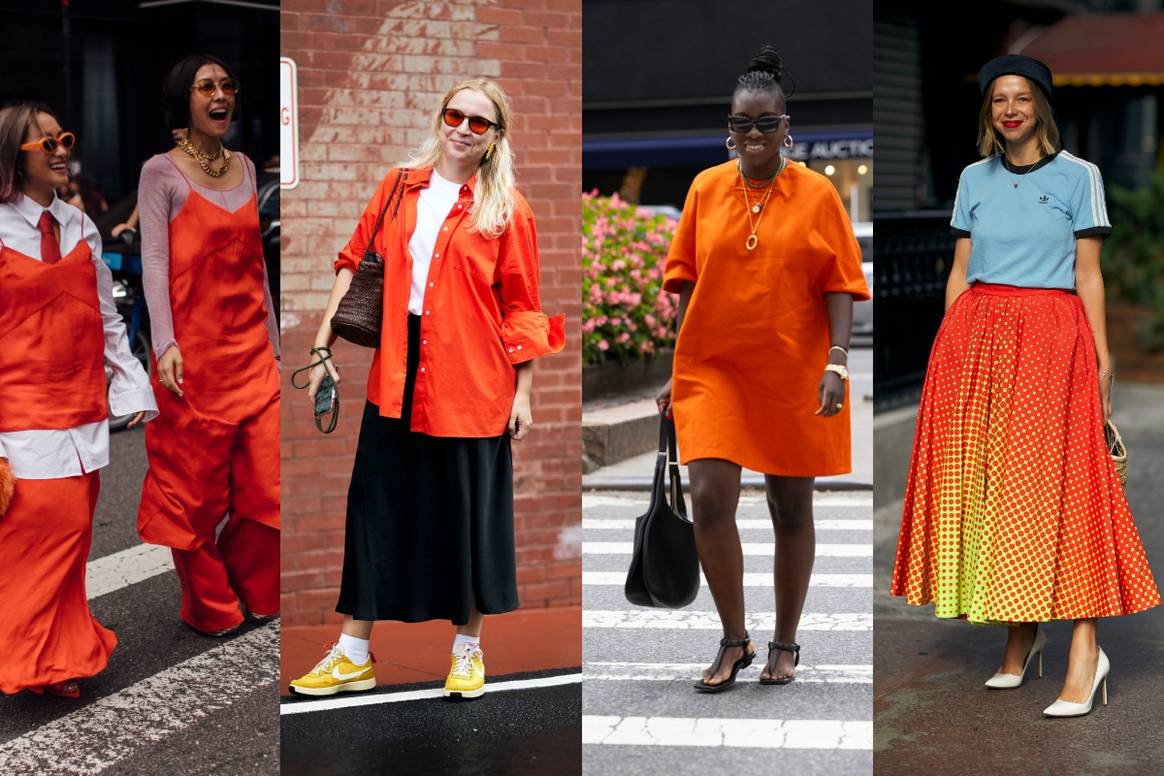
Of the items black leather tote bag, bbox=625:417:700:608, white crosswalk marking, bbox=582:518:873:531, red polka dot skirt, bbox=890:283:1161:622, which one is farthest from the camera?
white crosswalk marking, bbox=582:518:873:531

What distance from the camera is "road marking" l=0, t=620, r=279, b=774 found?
14.7 ft

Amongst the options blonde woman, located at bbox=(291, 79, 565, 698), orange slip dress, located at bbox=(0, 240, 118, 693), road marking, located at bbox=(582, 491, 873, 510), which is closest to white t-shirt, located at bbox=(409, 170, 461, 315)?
blonde woman, located at bbox=(291, 79, 565, 698)

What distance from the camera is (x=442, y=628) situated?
14.0 feet

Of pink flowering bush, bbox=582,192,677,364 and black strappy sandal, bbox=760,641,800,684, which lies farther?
pink flowering bush, bbox=582,192,677,364

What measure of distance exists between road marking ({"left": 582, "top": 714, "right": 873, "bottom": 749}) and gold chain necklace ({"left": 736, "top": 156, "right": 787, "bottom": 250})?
54.0 inches

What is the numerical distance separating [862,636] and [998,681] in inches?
26.9

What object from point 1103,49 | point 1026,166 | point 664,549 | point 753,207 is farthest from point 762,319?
point 1103,49

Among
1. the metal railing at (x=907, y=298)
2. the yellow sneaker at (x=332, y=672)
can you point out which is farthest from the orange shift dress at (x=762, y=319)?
the metal railing at (x=907, y=298)

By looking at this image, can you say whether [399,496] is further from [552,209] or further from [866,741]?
[866,741]

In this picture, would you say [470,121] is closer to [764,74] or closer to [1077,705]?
[764,74]

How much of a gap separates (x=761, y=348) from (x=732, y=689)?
1.07 metres

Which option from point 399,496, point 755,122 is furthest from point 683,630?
point 755,122

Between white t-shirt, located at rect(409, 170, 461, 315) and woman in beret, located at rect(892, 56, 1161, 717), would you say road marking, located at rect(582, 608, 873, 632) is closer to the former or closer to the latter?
woman in beret, located at rect(892, 56, 1161, 717)

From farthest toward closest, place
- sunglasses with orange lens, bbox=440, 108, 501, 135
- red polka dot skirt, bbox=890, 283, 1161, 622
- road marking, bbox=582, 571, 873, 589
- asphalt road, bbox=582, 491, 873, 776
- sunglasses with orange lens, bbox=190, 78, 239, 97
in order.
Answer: road marking, bbox=582, 571, 873, 589
red polka dot skirt, bbox=890, 283, 1161, 622
sunglasses with orange lens, bbox=190, 78, 239, 97
asphalt road, bbox=582, 491, 873, 776
sunglasses with orange lens, bbox=440, 108, 501, 135
